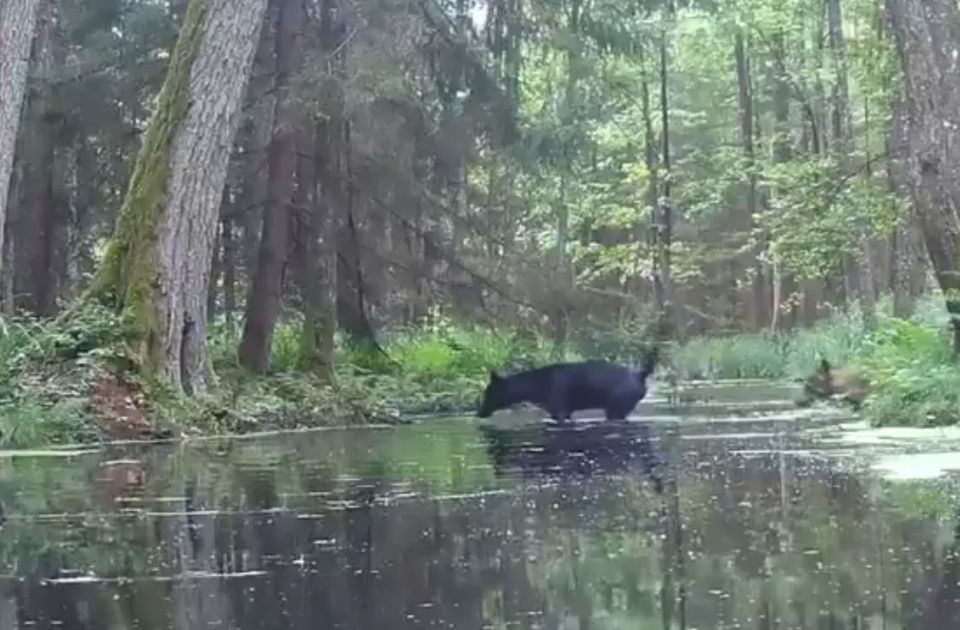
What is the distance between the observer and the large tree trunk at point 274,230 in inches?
703

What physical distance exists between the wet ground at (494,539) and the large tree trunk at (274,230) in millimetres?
7533

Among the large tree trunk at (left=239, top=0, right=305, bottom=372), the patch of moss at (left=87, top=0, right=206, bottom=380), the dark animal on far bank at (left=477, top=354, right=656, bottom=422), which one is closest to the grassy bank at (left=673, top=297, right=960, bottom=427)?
the dark animal on far bank at (left=477, top=354, right=656, bottom=422)

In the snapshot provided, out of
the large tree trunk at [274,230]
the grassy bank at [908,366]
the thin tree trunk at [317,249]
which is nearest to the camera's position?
the grassy bank at [908,366]

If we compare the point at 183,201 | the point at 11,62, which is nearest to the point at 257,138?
the point at 183,201

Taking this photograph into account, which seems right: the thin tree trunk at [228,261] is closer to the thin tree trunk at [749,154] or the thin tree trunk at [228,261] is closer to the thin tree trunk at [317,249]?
the thin tree trunk at [317,249]

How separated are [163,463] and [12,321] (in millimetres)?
4582

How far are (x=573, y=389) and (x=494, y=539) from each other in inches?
405

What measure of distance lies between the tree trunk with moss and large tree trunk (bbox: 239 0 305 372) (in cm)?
360

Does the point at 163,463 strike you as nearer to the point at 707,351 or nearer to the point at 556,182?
the point at 707,351

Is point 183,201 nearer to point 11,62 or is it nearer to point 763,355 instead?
point 11,62

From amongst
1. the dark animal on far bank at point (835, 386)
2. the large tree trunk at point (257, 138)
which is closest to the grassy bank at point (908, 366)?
the dark animal on far bank at point (835, 386)

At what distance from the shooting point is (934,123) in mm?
12430

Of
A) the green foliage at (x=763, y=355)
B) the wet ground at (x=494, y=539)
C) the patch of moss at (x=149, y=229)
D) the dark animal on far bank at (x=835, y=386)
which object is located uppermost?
the patch of moss at (x=149, y=229)

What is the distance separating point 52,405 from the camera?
12.2 m
